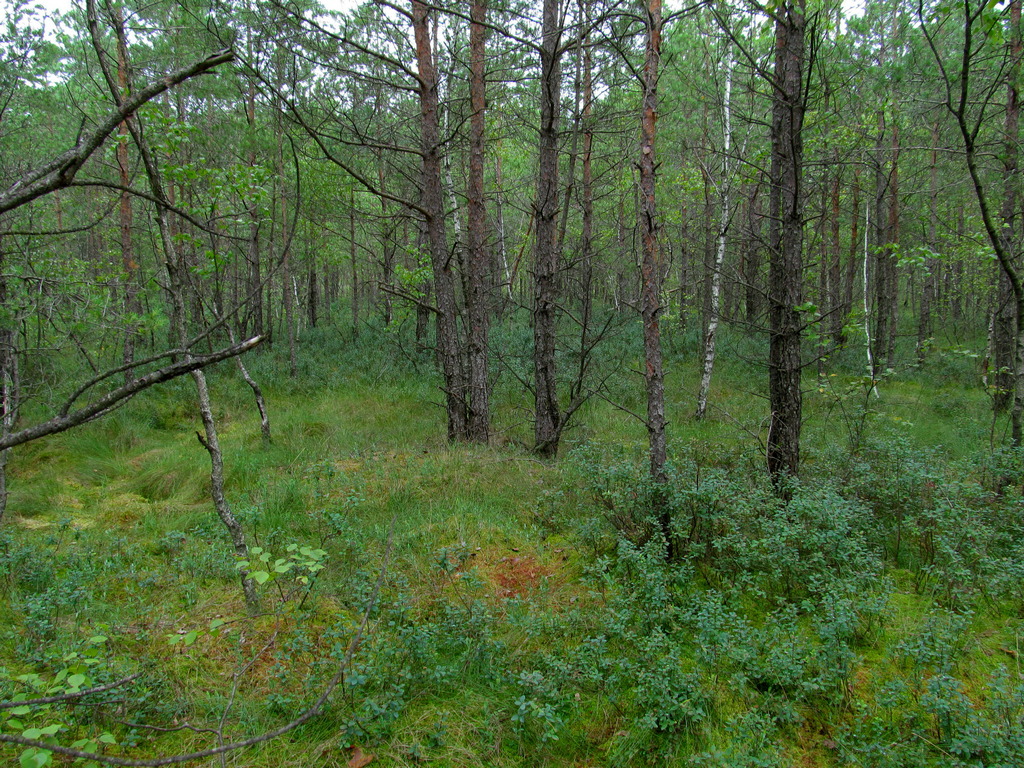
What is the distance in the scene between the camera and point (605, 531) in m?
5.14

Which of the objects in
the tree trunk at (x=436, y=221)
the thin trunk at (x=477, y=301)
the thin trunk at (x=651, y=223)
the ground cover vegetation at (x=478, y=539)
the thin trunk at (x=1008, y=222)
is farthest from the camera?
the thin trunk at (x=1008, y=222)

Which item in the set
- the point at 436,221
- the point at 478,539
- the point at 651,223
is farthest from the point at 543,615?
the point at 436,221

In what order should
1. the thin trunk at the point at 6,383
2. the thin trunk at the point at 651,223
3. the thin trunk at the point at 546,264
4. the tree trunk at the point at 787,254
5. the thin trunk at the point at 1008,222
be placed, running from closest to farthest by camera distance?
the thin trunk at the point at 6,383, the thin trunk at the point at 651,223, the tree trunk at the point at 787,254, the thin trunk at the point at 546,264, the thin trunk at the point at 1008,222

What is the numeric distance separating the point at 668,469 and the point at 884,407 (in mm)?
9671

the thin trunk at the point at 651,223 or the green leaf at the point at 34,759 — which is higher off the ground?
the thin trunk at the point at 651,223

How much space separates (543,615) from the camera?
3.74 meters

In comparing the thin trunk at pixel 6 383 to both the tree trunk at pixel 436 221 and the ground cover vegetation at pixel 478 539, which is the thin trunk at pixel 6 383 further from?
the tree trunk at pixel 436 221

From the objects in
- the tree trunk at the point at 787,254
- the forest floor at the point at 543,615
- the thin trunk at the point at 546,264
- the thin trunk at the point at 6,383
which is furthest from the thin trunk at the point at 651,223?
the thin trunk at the point at 6,383

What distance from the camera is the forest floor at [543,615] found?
2.89m

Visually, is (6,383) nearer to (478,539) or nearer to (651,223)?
(478,539)

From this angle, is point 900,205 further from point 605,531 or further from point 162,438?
point 162,438

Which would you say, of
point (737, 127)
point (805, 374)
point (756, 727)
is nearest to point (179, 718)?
point (756, 727)

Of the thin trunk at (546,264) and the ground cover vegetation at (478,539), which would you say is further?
the thin trunk at (546,264)

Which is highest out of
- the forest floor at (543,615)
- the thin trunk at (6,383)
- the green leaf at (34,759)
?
the thin trunk at (6,383)
